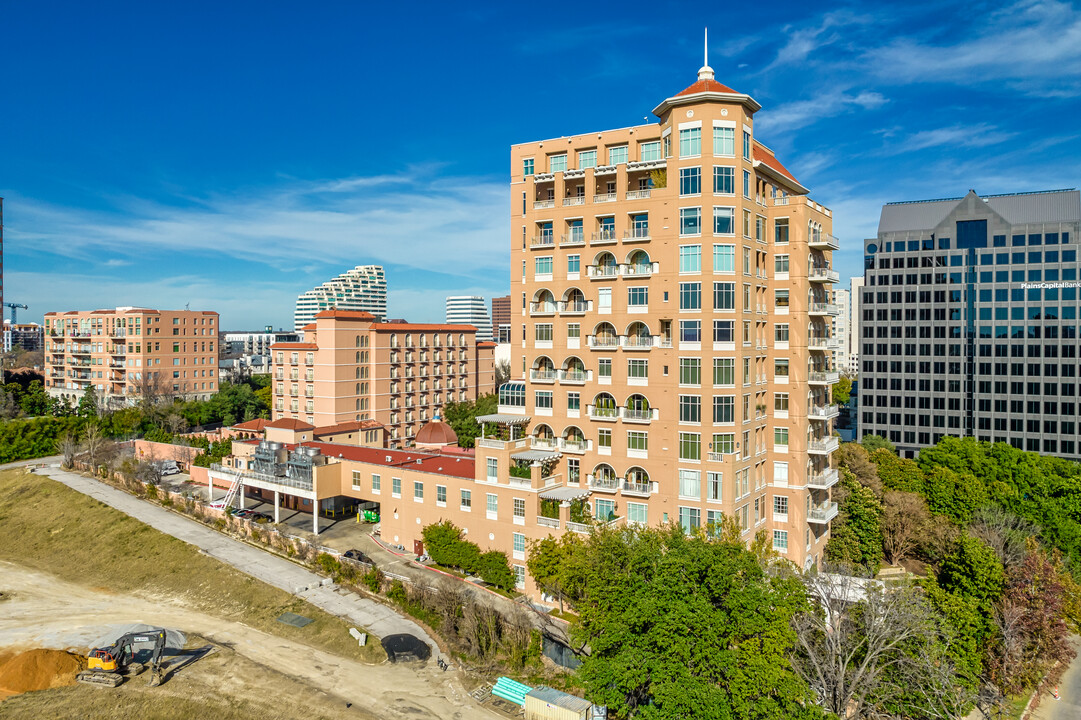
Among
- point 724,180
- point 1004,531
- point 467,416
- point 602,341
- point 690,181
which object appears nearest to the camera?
point 724,180

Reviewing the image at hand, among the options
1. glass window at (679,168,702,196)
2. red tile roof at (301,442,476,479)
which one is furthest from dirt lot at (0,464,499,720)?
glass window at (679,168,702,196)

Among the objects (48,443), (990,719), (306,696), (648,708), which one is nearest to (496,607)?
(306,696)

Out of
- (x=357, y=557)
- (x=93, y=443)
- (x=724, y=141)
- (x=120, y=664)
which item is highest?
(x=724, y=141)

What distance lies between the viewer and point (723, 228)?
5391 cm

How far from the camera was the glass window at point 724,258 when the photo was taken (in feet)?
176

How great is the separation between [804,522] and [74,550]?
2977 inches

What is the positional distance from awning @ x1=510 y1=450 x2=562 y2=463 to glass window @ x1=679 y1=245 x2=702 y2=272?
19.3m

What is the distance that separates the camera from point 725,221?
53906 mm

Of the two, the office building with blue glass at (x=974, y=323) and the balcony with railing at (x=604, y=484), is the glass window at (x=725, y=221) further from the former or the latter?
the office building with blue glass at (x=974, y=323)

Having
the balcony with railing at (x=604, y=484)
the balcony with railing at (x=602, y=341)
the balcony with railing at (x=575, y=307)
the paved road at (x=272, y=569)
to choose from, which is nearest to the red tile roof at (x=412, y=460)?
the balcony with railing at (x=604, y=484)

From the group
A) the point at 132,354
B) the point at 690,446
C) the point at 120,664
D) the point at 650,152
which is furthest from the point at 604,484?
the point at 132,354

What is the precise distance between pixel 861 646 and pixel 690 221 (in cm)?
3245

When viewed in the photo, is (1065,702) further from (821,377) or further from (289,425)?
(289,425)

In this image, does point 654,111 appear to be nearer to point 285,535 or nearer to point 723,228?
point 723,228
